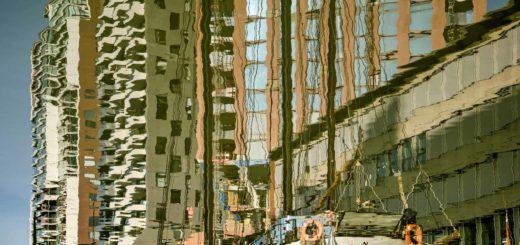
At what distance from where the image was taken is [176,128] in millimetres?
16328

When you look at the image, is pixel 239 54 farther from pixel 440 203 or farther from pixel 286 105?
pixel 440 203

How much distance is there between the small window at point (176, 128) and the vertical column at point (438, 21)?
7372 millimetres

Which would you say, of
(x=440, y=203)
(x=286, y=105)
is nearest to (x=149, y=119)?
(x=286, y=105)

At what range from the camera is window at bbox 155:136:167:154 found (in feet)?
53.6

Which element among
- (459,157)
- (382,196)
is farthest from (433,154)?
(382,196)

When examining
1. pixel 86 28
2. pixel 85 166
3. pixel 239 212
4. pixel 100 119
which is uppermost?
pixel 86 28

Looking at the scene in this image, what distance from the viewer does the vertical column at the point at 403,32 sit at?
11250 mm

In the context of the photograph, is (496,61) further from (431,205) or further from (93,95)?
(93,95)

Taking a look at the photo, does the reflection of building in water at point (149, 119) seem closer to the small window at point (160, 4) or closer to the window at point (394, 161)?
the small window at point (160, 4)

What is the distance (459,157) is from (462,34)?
1738 millimetres

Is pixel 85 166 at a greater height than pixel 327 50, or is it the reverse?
pixel 327 50

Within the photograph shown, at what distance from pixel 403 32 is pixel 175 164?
278 inches

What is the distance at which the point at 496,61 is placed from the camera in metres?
8.34

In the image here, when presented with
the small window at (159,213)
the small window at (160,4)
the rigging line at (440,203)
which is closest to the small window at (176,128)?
the small window at (159,213)
